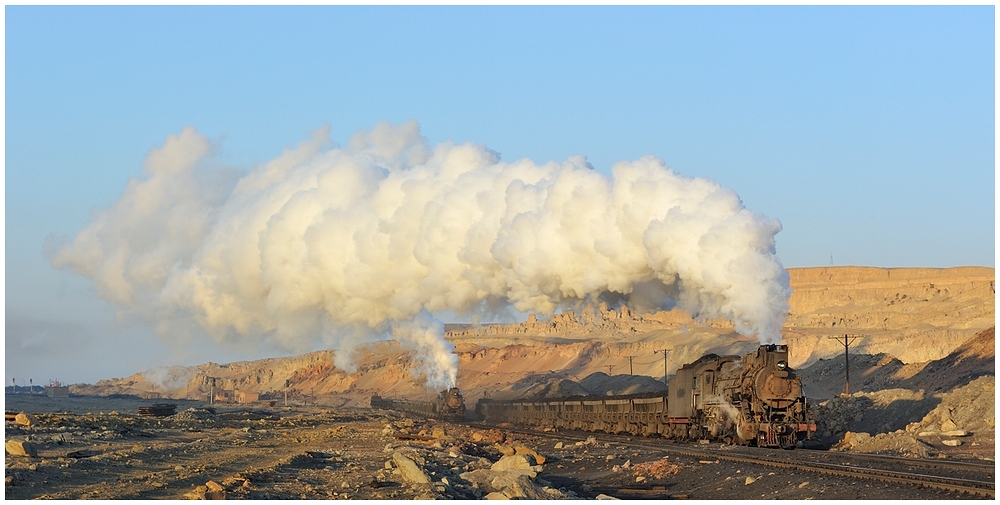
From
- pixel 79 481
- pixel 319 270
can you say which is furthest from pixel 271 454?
pixel 319 270

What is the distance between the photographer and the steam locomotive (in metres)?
43.1

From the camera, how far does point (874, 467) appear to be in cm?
3203

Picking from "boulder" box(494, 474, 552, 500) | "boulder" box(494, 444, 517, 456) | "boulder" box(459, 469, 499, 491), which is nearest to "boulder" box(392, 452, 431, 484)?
"boulder" box(459, 469, 499, 491)

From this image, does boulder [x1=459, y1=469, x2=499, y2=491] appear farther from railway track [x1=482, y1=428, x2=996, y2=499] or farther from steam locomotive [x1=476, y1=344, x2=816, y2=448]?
steam locomotive [x1=476, y1=344, x2=816, y2=448]

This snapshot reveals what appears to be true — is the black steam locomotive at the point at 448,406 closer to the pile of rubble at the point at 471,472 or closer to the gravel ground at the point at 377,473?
the gravel ground at the point at 377,473

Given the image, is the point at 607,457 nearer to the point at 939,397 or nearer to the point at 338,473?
the point at 338,473

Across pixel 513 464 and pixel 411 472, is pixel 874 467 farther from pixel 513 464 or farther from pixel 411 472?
pixel 411 472

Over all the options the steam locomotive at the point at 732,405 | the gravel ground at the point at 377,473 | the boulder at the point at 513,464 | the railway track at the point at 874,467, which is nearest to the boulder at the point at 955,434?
the steam locomotive at the point at 732,405

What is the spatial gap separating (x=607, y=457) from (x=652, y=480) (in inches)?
306

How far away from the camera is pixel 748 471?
1282 inches

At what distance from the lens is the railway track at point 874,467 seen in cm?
2631

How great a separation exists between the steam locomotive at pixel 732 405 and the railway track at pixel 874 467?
1.65 meters

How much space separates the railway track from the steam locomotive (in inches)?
64.8

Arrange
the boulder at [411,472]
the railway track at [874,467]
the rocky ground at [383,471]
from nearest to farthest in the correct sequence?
the railway track at [874,467], the rocky ground at [383,471], the boulder at [411,472]
